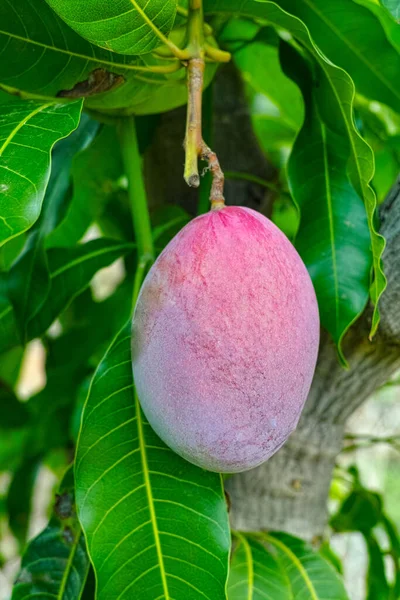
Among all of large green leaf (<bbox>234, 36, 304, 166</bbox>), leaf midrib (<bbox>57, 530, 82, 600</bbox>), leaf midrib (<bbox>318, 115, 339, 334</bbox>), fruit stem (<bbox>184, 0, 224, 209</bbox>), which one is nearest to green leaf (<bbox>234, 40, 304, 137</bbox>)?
large green leaf (<bbox>234, 36, 304, 166</bbox>)

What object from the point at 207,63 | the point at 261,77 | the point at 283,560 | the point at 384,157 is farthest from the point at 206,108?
the point at 283,560

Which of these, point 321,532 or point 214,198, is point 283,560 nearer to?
point 321,532

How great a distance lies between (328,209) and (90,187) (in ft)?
1.74

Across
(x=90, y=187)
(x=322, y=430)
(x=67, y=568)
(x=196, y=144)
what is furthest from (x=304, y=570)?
A: (x=90, y=187)

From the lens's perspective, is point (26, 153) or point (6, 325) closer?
point (26, 153)

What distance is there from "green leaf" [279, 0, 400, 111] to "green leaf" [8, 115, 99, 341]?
277 millimetres

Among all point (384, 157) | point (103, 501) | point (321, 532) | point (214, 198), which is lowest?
point (321, 532)

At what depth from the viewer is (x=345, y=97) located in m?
0.57

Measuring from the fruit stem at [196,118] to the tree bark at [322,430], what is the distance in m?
0.21

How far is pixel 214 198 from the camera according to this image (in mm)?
526

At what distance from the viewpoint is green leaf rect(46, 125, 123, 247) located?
1.00 meters

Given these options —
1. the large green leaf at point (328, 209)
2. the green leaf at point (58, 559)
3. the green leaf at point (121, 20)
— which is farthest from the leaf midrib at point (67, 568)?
the green leaf at point (121, 20)

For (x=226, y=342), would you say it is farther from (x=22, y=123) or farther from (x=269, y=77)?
(x=269, y=77)

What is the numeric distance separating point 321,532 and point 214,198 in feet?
1.91
